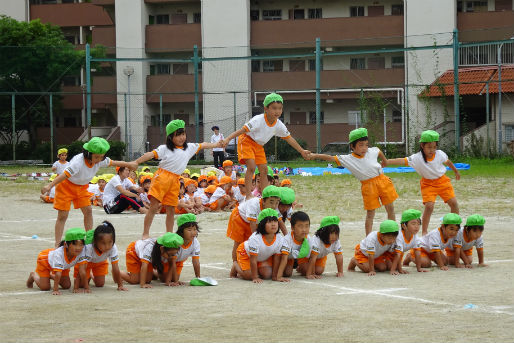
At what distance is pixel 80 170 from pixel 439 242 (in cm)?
500

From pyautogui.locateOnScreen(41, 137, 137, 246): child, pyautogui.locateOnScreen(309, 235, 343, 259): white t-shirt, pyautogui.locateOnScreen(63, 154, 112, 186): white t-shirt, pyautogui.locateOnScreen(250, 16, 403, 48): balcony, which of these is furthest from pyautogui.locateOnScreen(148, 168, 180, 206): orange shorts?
pyautogui.locateOnScreen(250, 16, 403, 48): balcony

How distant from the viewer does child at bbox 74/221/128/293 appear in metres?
9.05

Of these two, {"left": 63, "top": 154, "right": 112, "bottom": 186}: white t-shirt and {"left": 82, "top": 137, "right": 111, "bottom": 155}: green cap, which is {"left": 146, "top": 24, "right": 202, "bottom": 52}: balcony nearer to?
{"left": 63, "top": 154, "right": 112, "bottom": 186}: white t-shirt

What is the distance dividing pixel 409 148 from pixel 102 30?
2476 centimetres

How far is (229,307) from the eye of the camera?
792 cm

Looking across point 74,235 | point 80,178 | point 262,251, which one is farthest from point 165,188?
point 74,235

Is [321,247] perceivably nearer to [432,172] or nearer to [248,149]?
[248,149]

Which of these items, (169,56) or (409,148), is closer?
(409,148)

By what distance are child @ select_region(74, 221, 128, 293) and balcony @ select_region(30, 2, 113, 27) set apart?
47990 mm

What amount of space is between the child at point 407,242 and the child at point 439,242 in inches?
5.1

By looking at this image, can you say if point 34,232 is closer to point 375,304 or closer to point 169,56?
point 375,304

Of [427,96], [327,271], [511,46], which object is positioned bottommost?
[327,271]

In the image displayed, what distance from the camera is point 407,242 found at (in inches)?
411

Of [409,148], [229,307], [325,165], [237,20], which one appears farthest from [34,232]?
[237,20]
